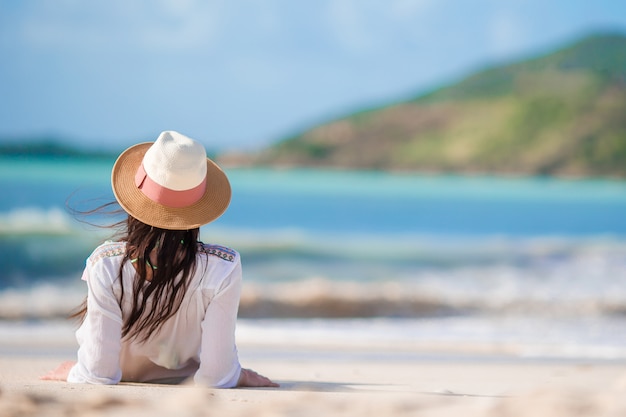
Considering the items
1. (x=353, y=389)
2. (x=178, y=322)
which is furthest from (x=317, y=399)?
(x=353, y=389)

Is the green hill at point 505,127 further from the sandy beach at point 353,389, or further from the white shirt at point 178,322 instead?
the white shirt at point 178,322

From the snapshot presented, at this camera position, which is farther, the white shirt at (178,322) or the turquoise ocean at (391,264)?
the turquoise ocean at (391,264)

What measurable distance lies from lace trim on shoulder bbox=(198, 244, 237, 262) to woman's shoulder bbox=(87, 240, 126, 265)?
0.19m

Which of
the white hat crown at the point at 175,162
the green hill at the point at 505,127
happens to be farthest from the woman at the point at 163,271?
the green hill at the point at 505,127

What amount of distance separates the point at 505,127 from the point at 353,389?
33341 millimetres

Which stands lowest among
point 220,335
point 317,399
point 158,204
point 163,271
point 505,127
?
point 317,399

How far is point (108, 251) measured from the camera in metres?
1.89

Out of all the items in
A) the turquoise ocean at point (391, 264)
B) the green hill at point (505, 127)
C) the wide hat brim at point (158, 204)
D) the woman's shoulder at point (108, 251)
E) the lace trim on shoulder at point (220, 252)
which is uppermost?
the green hill at point (505, 127)

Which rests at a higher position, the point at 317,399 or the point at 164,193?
the point at 164,193

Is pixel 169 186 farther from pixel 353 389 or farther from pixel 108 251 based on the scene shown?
pixel 353 389

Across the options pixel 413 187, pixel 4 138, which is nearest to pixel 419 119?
pixel 413 187

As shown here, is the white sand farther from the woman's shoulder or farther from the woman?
the woman's shoulder

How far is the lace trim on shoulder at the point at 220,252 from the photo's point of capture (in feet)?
6.35

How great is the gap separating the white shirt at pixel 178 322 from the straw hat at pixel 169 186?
0.38 ft
